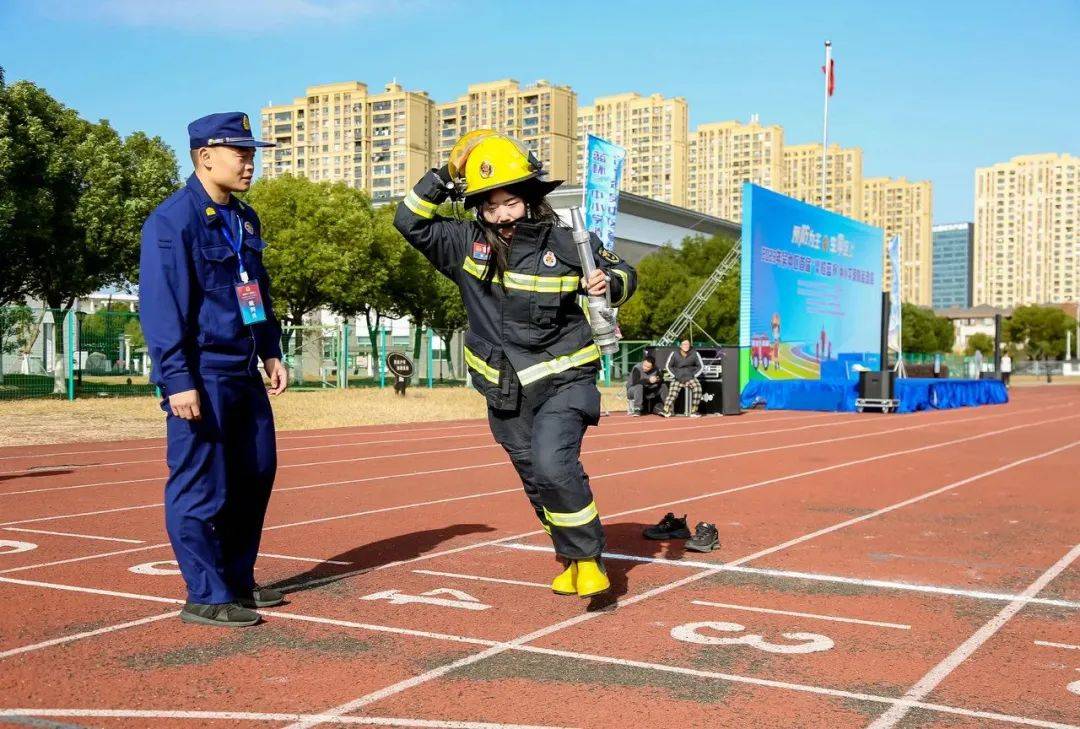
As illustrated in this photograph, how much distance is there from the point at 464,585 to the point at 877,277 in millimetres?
37932

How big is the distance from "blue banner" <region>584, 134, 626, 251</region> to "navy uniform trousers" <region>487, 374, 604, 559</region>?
60.9ft

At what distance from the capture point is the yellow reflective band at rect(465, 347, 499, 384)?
17.2 feet

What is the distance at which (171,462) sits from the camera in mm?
4883

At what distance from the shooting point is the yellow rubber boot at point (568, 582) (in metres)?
5.51

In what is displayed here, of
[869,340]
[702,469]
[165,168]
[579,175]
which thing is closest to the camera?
[702,469]

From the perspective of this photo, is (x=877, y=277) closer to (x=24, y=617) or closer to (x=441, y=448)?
(x=441, y=448)

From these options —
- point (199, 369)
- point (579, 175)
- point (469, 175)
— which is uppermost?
point (579, 175)

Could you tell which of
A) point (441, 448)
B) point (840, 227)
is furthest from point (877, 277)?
point (441, 448)

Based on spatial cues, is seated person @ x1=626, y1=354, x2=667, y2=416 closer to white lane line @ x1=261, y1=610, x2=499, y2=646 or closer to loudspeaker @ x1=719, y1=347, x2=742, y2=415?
loudspeaker @ x1=719, y1=347, x2=742, y2=415

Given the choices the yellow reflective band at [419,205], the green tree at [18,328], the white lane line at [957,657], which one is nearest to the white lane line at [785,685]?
the white lane line at [957,657]

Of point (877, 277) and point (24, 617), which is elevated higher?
point (877, 277)

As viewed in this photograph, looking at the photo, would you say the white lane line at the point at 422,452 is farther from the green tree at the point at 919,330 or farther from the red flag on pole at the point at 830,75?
the green tree at the point at 919,330

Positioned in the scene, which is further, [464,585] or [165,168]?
[165,168]

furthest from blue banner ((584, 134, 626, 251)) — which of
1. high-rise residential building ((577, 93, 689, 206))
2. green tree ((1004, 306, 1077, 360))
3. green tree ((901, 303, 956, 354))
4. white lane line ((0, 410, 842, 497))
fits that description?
high-rise residential building ((577, 93, 689, 206))
